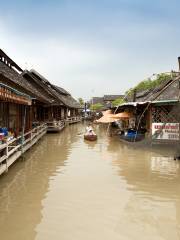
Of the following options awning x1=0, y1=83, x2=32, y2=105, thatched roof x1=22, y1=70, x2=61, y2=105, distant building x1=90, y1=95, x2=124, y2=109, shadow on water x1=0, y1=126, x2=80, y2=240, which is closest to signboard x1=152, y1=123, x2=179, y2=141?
shadow on water x1=0, y1=126, x2=80, y2=240

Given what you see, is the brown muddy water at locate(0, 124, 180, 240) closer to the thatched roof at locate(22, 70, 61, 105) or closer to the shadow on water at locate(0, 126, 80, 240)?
the shadow on water at locate(0, 126, 80, 240)

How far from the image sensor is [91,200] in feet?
23.4

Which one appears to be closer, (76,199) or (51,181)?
(76,199)

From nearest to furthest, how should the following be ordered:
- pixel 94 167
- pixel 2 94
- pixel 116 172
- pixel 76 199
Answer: pixel 76 199, pixel 2 94, pixel 116 172, pixel 94 167

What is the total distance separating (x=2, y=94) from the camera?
8188mm

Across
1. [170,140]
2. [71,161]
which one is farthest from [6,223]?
[170,140]

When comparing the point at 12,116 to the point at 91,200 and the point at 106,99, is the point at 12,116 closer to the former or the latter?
the point at 91,200

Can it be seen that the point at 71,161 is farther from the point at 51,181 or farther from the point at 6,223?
the point at 6,223

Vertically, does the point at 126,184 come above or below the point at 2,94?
below

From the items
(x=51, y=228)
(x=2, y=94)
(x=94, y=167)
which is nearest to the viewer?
(x=51, y=228)

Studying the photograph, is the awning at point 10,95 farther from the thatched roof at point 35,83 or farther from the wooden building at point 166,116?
the thatched roof at point 35,83

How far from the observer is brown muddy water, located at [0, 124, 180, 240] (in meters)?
5.35

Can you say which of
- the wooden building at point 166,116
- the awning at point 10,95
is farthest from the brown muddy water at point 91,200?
the wooden building at point 166,116

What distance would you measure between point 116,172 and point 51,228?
519 cm
